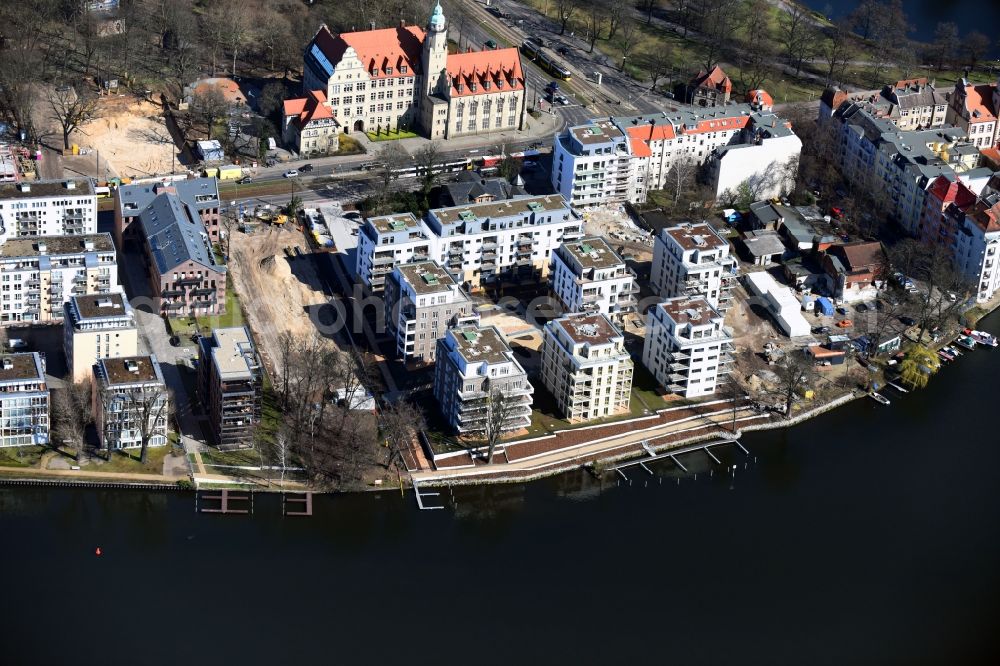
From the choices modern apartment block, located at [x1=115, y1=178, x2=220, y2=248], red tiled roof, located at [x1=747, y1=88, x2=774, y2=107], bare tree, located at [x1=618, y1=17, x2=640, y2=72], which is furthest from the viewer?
bare tree, located at [x1=618, y1=17, x2=640, y2=72]

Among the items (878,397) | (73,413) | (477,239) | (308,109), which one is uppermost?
(308,109)

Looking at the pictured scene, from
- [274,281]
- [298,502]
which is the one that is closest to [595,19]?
[274,281]

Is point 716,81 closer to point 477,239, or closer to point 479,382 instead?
point 477,239

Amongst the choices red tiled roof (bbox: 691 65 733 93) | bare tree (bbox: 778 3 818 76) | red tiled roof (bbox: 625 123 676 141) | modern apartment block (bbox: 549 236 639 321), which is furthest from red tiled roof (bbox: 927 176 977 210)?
bare tree (bbox: 778 3 818 76)

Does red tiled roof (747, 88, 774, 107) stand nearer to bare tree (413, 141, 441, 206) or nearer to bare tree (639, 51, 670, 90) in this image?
bare tree (639, 51, 670, 90)

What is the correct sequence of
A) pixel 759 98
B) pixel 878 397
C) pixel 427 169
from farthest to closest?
1. pixel 759 98
2. pixel 427 169
3. pixel 878 397

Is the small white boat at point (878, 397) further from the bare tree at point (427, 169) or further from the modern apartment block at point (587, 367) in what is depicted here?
the bare tree at point (427, 169)

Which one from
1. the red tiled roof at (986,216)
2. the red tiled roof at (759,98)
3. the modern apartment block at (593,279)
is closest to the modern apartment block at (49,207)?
the modern apartment block at (593,279)
